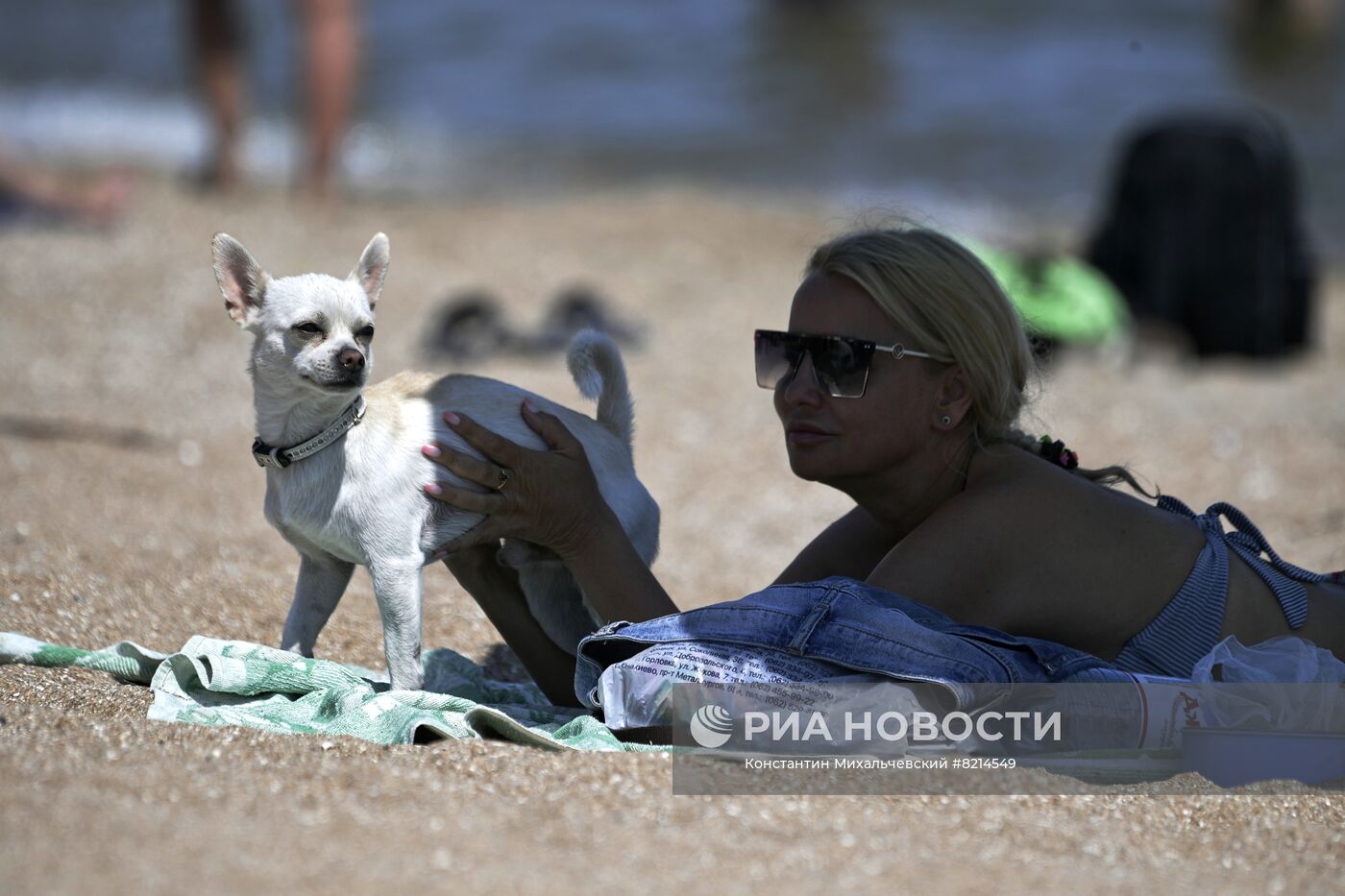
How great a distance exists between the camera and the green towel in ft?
8.60

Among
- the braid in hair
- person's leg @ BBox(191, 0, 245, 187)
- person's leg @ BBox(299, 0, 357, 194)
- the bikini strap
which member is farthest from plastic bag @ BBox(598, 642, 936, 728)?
person's leg @ BBox(191, 0, 245, 187)

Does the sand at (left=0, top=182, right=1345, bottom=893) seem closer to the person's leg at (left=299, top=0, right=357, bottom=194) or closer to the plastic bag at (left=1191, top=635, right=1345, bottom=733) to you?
the plastic bag at (left=1191, top=635, right=1345, bottom=733)

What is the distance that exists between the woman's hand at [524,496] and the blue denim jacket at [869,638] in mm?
224

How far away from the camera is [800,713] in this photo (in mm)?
2576

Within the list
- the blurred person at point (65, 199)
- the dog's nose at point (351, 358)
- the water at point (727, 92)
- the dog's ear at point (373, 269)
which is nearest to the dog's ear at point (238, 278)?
the dog's ear at point (373, 269)

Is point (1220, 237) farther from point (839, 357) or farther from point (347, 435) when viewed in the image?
point (347, 435)

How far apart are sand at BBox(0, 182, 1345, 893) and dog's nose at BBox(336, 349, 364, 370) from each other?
0.69 metres

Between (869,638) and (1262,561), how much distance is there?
977 millimetres

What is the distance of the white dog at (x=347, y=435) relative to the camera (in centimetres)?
272

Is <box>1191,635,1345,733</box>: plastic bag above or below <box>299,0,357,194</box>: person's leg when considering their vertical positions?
below

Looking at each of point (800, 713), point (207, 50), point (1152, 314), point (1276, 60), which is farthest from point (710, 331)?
point (1276, 60)

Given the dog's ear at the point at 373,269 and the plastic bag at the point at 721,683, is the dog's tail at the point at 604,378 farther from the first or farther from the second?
the plastic bag at the point at 721,683

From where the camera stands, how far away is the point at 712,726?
2605 mm

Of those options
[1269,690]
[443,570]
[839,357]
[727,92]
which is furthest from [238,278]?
[727,92]
